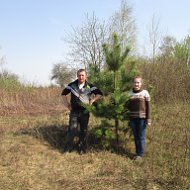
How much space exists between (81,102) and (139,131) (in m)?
1.45

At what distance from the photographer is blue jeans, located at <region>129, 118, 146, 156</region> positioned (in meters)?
7.40

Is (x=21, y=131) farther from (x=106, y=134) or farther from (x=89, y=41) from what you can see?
(x=89, y=41)

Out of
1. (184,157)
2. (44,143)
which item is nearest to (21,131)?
(44,143)

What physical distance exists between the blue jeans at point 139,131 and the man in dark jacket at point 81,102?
1.02 m

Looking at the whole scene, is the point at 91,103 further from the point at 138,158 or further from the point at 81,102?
the point at 138,158

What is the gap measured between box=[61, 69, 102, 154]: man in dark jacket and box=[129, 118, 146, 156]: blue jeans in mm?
1023

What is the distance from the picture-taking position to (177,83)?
14.1 meters

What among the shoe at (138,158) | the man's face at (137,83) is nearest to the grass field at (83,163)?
the shoe at (138,158)

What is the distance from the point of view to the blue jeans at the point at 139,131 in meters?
7.40

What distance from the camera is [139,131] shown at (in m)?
7.45

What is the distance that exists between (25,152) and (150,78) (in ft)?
26.4

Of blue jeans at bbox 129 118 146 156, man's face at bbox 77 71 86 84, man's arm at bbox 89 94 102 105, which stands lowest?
blue jeans at bbox 129 118 146 156

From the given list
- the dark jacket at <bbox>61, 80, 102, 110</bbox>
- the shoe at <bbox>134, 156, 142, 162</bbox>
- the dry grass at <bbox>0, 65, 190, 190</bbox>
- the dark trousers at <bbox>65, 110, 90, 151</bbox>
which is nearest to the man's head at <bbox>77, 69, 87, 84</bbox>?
the dark jacket at <bbox>61, 80, 102, 110</bbox>

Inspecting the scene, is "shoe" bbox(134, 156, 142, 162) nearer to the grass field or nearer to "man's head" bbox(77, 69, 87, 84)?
the grass field
